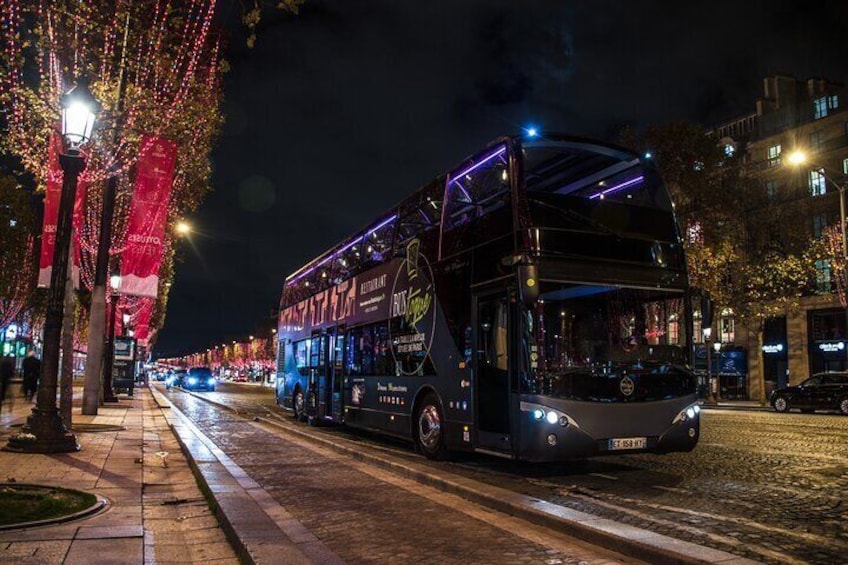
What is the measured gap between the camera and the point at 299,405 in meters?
20.2

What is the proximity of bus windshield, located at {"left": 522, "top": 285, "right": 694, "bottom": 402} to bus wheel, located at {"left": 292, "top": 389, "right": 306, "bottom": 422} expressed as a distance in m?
11.9

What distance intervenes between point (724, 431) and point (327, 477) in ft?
36.4

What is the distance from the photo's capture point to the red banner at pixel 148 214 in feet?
50.7

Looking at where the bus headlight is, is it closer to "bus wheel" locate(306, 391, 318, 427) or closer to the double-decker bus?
the double-decker bus

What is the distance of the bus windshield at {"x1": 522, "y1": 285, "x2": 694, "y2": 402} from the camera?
8.95 meters

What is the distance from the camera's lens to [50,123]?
41.6 feet

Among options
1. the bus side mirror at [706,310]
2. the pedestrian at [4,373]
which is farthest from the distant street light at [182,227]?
the bus side mirror at [706,310]

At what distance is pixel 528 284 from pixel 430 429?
412 cm

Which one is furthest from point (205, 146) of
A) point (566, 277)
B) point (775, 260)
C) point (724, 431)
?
point (775, 260)

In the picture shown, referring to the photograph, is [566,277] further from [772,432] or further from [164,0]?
[772,432]

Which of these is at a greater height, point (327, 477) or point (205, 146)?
point (205, 146)

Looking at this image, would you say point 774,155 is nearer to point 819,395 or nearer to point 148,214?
point 819,395

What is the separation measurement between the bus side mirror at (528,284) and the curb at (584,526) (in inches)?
92.0

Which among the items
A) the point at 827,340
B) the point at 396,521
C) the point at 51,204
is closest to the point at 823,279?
the point at 827,340
